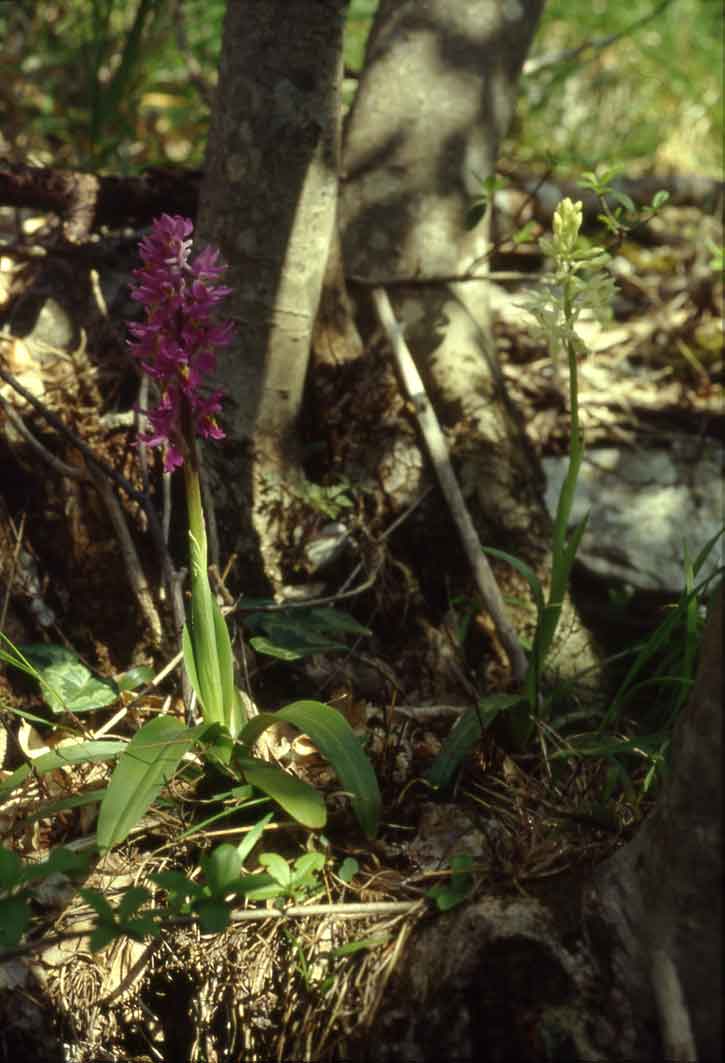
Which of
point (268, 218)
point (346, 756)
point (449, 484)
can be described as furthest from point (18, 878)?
point (268, 218)

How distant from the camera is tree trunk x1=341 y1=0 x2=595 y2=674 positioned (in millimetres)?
2549

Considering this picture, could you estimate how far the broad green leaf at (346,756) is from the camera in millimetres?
1650

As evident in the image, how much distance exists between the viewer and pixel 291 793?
161 centimetres

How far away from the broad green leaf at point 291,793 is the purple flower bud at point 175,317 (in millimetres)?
599

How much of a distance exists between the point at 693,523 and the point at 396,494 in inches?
37.6

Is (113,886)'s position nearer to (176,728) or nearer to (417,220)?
(176,728)

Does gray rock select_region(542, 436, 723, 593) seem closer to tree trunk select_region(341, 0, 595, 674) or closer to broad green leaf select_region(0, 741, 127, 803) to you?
tree trunk select_region(341, 0, 595, 674)

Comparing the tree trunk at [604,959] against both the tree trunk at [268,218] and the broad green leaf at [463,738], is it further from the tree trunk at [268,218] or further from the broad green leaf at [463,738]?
the tree trunk at [268,218]

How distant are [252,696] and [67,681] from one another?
395mm

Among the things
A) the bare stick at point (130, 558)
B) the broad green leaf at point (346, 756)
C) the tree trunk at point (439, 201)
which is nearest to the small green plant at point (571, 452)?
the broad green leaf at point (346, 756)

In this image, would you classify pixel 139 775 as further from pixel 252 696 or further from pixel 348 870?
pixel 252 696

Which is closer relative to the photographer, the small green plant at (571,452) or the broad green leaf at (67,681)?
the small green plant at (571,452)

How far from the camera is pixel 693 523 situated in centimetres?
281

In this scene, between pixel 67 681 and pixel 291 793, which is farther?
pixel 67 681
